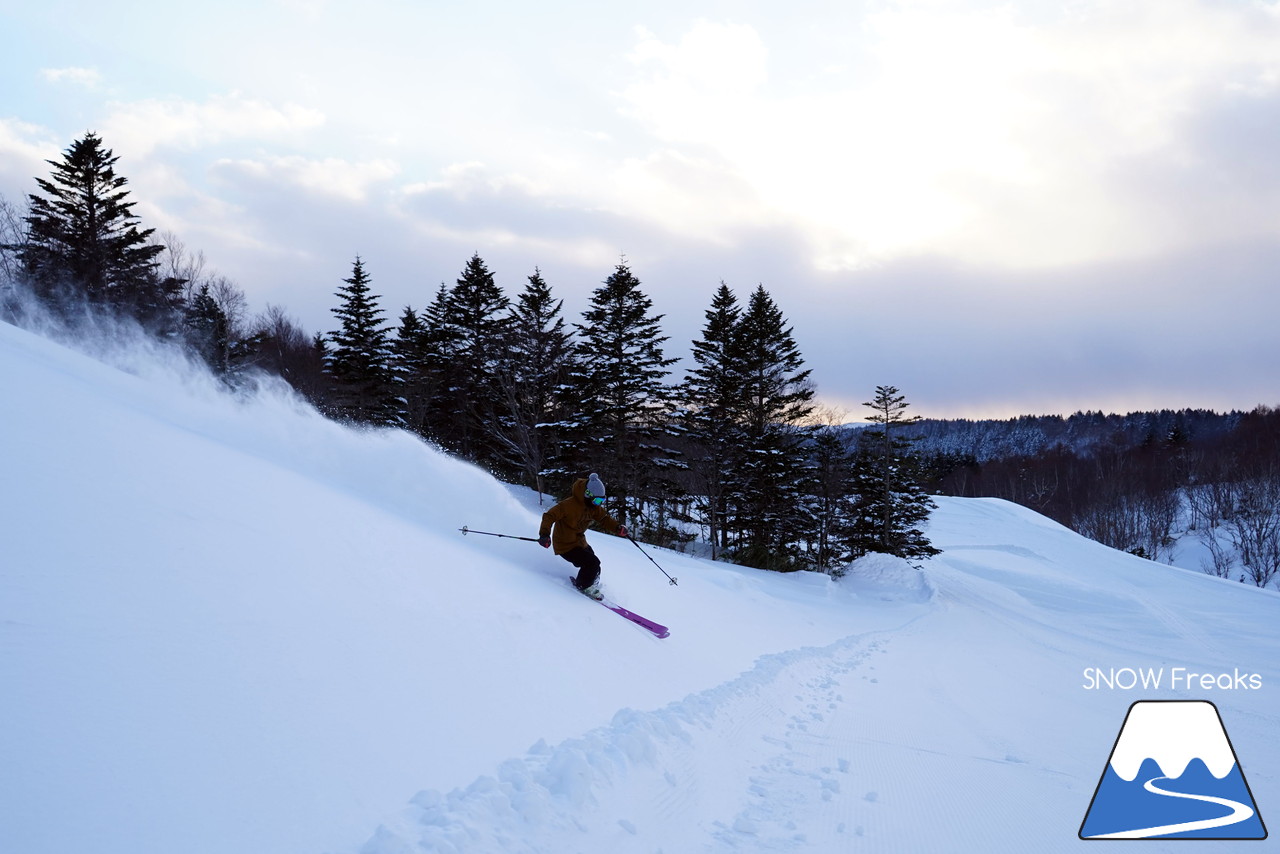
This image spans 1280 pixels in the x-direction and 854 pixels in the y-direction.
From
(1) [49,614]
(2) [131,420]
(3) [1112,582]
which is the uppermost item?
(2) [131,420]

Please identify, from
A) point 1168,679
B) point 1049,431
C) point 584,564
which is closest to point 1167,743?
point 584,564

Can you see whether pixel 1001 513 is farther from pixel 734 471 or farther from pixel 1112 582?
pixel 734 471

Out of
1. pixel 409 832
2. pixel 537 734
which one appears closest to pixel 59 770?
pixel 409 832

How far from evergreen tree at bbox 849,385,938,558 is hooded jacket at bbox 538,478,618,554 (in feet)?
77.5

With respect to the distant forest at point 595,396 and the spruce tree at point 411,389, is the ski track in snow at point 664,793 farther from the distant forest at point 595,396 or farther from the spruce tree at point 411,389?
the spruce tree at point 411,389

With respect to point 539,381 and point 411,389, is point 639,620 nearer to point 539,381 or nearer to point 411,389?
point 539,381

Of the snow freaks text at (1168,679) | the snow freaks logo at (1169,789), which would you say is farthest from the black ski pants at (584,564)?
the snow freaks text at (1168,679)

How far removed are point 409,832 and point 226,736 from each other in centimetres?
104

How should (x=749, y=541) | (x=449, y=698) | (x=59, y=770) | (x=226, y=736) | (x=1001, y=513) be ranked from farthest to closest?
(x=1001, y=513) < (x=749, y=541) < (x=449, y=698) < (x=226, y=736) < (x=59, y=770)

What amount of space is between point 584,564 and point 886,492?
24.0m

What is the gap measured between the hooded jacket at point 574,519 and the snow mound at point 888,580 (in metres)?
17.2

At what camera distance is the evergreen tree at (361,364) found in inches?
1296

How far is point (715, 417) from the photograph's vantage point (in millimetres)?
28938

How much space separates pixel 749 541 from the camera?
29.8m
